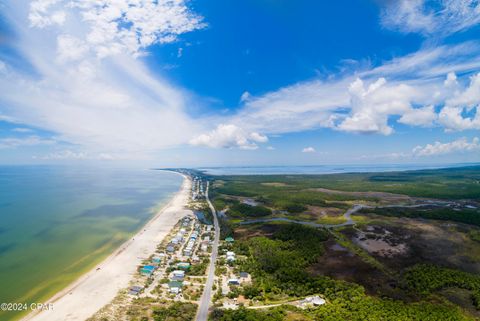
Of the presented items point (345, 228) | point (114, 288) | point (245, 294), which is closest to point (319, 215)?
point (345, 228)

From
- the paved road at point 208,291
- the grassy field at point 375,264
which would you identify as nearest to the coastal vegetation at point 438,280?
the grassy field at point 375,264

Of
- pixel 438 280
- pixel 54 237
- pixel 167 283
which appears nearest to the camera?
pixel 167 283

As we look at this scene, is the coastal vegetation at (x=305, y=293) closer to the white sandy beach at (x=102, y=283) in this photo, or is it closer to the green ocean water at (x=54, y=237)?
the white sandy beach at (x=102, y=283)

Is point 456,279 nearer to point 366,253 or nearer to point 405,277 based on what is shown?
point 405,277

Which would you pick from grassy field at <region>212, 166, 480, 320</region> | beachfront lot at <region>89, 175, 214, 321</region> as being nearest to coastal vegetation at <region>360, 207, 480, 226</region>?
grassy field at <region>212, 166, 480, 320</region>

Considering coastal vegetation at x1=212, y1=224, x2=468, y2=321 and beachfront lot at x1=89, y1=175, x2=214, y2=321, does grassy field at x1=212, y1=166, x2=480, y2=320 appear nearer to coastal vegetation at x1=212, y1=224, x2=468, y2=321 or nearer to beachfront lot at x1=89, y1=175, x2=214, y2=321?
coastal vegetation at x1=212, y1=224, x2=468, y2=321

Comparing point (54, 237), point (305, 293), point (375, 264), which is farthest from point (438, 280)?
point (54, 237)

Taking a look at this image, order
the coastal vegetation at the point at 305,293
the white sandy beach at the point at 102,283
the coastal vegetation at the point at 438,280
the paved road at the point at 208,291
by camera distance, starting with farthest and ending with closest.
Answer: the coastal vegetation at the point at 438,280 < the white sandy beach at the point at 102,283 < the paved road at the point at 208,291 < the coastal vegetation at the point at 305,293

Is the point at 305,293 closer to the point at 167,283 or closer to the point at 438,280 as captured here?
the point at 167,283
